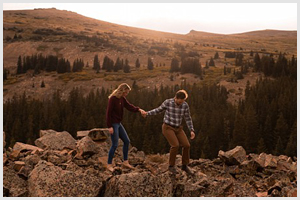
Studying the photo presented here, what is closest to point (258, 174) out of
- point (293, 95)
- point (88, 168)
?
point (88, 168)

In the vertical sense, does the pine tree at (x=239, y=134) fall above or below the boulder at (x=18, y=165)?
below

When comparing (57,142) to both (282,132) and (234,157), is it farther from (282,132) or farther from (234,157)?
(282,132)

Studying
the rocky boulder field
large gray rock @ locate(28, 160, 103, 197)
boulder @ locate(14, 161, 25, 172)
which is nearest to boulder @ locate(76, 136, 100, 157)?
the rocky boulder field

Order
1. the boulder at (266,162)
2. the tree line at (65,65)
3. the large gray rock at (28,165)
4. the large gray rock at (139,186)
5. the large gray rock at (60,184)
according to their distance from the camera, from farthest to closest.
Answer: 1. the tree line at (65,65)
2. the boulder at (266,162)
3. the large gray rock at (28,165)
4. the large gray rock at (60,184)
5. the large gray rock at (139,186)

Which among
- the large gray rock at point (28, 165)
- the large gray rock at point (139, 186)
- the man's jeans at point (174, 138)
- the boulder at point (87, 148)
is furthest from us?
the boulder at point (87, 148)

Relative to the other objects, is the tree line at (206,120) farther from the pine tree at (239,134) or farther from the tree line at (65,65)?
the tree line at (65,65)

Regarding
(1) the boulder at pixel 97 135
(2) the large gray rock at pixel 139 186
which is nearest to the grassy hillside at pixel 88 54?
(1) the boulder at pixel 97 135

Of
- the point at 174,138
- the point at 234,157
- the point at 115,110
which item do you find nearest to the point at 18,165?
the point at 115,110

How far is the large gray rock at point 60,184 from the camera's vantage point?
26.0ft

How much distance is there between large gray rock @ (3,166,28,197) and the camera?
809cm

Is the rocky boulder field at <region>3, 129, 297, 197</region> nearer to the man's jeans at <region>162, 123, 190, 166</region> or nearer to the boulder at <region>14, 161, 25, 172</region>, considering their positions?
the boulder at <region>14, 161, 25, 172</region>

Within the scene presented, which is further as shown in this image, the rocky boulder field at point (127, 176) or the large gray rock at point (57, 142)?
the large gray rock at point (57, 142)

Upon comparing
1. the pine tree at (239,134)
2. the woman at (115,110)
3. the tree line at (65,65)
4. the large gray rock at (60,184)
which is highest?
the tree line at (65,65)

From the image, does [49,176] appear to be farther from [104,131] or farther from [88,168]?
[104,131]
